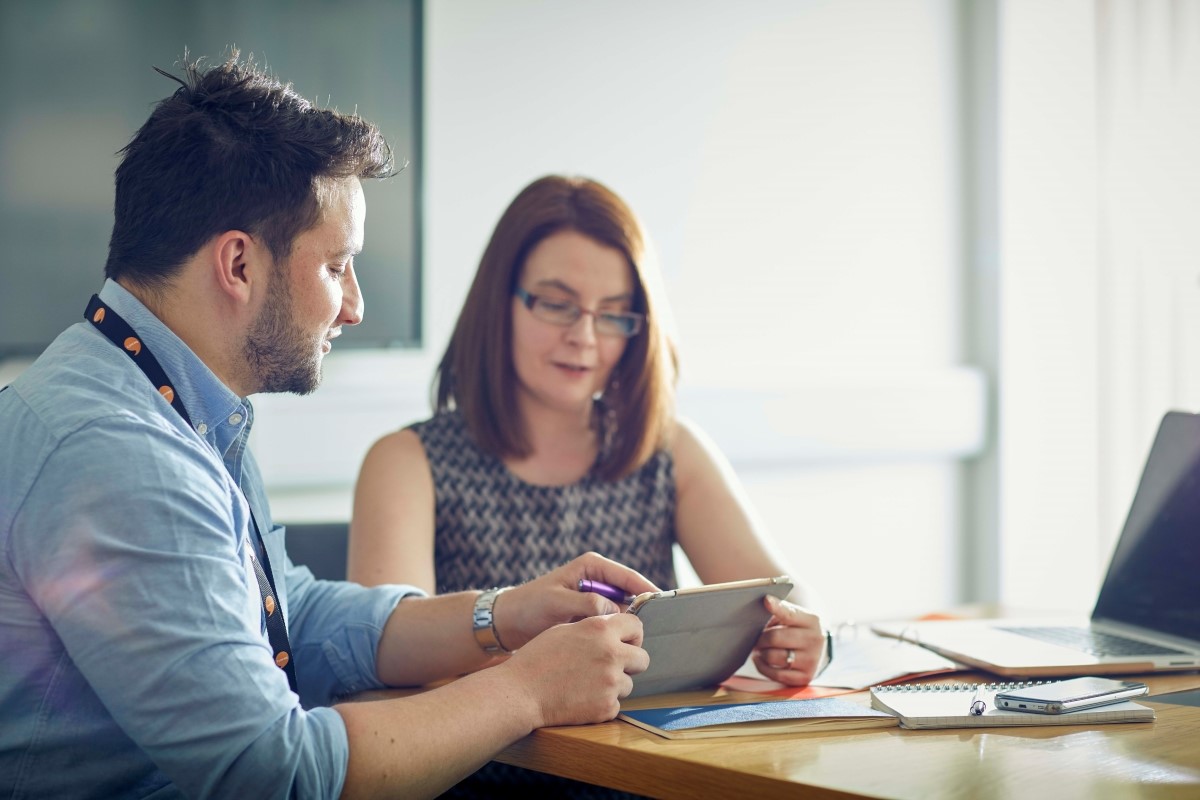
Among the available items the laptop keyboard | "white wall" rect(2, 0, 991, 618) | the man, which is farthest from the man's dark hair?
"white wall" rect(2, 0, 991, 618)

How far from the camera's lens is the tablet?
1.36m

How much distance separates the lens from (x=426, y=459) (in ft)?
6.62

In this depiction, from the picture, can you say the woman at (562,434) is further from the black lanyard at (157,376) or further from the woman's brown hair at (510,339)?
the black lanyard at (157,376)

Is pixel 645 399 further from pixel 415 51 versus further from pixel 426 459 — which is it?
pixel 415 51

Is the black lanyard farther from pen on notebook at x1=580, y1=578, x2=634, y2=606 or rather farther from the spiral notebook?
the spiral notebook

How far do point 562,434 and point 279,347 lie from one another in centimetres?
86

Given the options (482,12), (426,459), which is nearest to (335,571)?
(426,459)

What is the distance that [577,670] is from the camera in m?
1.31

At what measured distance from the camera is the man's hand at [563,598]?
57.4 inches

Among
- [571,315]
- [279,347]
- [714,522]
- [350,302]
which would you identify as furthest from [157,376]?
[714,522]

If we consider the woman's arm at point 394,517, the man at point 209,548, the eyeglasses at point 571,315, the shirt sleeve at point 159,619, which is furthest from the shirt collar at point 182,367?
the eyeglasses at point 571,315

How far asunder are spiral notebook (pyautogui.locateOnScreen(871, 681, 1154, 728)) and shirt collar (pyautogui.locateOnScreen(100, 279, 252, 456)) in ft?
2.57

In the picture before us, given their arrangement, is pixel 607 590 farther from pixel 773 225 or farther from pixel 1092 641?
pixel 773 225

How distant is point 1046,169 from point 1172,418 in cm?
255
